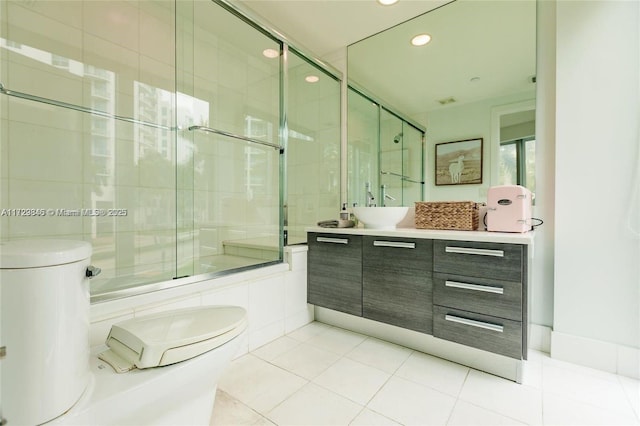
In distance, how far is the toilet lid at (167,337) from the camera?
33.1 inches

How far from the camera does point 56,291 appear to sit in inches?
26.8

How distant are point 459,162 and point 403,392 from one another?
1.48 meters

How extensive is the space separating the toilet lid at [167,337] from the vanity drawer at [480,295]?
102 cm

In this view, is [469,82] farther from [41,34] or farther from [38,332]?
[41,34]

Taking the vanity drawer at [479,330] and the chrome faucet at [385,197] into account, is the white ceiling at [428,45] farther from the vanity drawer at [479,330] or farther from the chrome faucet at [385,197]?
the vanity drawer at [479,330]

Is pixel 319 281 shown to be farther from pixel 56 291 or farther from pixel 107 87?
pixel 107 87

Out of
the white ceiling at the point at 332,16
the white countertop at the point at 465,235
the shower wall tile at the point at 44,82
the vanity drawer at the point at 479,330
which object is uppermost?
the white ceiling at the point at 332,16

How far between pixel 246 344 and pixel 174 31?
227 cm

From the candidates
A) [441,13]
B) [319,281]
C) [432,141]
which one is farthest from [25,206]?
[441,13]

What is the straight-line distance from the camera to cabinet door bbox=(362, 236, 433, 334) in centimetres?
155

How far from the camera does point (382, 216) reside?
1.91 m

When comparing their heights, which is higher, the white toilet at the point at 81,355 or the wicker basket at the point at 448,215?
the wicker basket at the point at 448,215

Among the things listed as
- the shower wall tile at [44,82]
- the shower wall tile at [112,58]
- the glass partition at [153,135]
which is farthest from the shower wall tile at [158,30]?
the shower wall tile at [44,82]

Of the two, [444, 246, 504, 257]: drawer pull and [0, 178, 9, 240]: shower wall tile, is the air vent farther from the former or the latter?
[0, 178, 9, 240]: shower wall tile
